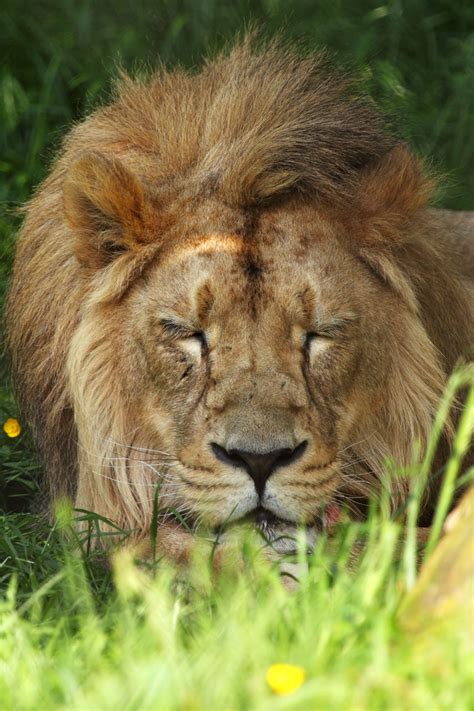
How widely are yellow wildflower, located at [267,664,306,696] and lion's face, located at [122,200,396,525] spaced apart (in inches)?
43.7

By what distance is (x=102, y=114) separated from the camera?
16.6 feet

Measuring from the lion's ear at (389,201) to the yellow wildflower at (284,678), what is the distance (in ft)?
6.66

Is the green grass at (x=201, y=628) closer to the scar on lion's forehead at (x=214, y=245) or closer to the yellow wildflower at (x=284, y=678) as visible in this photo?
the yellow wildflower at (x=284, y=678)

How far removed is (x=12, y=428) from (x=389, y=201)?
6.85 feet

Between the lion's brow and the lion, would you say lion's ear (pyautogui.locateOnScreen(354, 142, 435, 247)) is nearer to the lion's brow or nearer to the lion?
the lion

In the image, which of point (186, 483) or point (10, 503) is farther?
point (10, 503)

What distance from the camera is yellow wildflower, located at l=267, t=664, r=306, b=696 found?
8.66 feet

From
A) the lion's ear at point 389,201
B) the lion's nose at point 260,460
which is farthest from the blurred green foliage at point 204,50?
the lion's nose at point 260,460

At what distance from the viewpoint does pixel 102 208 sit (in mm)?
4352

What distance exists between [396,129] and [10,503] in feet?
7.27

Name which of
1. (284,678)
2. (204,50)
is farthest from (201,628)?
(204,50)

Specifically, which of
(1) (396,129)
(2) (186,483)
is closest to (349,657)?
(2) (186,483)

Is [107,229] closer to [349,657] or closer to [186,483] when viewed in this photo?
[186,483]

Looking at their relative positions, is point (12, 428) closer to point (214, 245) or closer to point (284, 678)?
point (214, 245)
